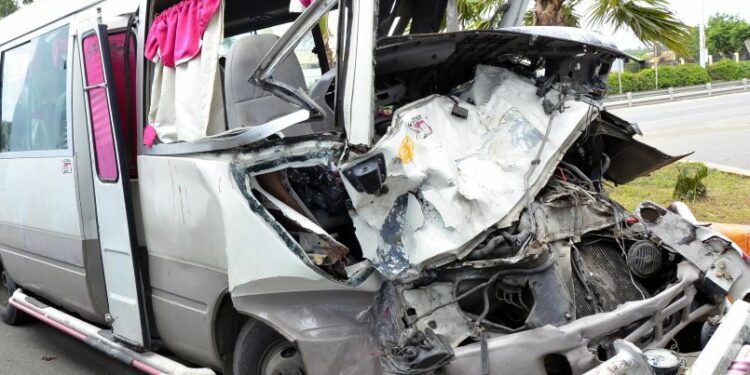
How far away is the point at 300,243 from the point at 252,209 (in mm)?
292

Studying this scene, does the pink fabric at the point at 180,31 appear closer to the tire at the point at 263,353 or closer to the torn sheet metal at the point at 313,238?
the torn sheet metal at the point at 313,238

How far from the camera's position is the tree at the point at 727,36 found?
180ft

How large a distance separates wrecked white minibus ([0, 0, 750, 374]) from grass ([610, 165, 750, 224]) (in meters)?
4.31

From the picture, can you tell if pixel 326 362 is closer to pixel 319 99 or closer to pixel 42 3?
pixel 319 99

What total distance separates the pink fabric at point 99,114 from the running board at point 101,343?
3.71ft

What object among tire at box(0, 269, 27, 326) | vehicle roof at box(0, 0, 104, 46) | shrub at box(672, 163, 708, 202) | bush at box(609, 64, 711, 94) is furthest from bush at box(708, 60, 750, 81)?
vehicle roof at box(0, 0, 104, 46)

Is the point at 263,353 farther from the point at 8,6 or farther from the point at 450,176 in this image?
the point at 8,6

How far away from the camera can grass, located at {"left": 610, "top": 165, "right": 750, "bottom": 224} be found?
833 cm

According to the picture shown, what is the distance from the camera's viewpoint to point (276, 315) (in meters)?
3.36

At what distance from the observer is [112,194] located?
436 cm

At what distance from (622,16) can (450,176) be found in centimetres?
690

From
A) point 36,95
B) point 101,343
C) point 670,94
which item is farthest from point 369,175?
point 670,94

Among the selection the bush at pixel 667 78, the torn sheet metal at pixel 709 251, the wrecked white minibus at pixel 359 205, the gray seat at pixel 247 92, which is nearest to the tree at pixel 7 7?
the wrecked white minibus at pixel 359 205

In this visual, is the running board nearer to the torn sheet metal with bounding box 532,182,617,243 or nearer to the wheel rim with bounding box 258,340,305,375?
the wheel rim with bounding box 258,340,305,375
